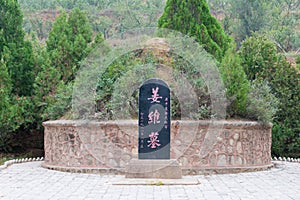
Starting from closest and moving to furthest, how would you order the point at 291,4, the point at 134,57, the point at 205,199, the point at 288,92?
the point at 205,199
the point at 134,57
the point at 288,92
the point at 291,4

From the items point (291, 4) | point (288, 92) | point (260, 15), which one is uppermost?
point (291, 4)

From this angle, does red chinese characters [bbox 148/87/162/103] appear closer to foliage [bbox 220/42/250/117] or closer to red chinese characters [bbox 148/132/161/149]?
red chinese characters [bbox 148/132/161/149]

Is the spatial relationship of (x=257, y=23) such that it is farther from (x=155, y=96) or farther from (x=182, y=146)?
(x=155, y=96)

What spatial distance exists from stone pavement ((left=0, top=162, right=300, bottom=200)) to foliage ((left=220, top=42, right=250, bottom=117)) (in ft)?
4.64

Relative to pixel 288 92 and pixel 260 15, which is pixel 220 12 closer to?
pixel 260 15

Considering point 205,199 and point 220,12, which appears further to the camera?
point 220,12

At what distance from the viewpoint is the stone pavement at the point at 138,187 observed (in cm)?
598

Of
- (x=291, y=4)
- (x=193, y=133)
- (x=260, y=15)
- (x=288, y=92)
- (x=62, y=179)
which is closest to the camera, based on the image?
(x=62, y=179)

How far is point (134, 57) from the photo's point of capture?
31.9ft

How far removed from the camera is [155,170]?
7.64 meters

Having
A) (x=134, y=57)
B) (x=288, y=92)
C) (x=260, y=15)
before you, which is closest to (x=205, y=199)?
(x=134, y=57)

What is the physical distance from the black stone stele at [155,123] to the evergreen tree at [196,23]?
3292 mm

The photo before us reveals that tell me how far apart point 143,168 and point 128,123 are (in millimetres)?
1060

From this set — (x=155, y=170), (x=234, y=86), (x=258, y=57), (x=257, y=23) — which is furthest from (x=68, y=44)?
(x=257, y=23)
